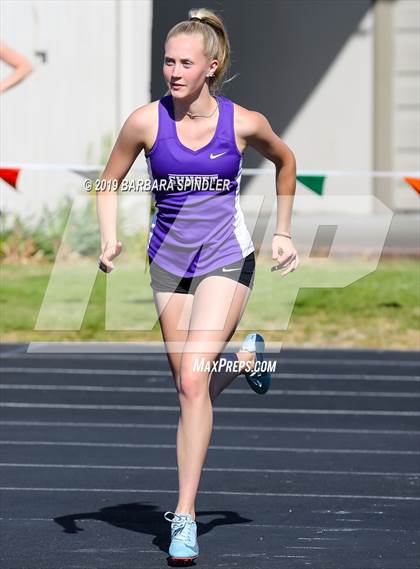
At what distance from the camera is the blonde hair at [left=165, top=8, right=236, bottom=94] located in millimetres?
6484

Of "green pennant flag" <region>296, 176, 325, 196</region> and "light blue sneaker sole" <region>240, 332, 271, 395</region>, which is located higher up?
"green pennant flag" <region>296, 176, 325, 196</region>

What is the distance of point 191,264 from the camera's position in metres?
6.68

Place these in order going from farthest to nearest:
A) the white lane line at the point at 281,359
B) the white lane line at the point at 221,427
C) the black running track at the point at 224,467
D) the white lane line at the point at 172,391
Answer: the white lane line at the point at 281,359
the white lane line at the point at 172,391
the white lane line at the point at 221,427
the black running track at the point at 224,467

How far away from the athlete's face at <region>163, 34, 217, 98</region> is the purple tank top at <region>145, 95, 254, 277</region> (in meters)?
0.16

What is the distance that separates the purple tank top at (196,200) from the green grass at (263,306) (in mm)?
7803

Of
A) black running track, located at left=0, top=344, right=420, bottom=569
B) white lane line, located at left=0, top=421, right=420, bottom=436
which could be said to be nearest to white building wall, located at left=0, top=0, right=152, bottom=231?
black running track, located at left=0, top=344, right=420, bottom=569

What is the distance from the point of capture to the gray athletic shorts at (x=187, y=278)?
264 inches

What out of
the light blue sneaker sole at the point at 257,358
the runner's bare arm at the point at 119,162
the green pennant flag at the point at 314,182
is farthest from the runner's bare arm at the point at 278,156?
the green pennant flag at the point at 314,182

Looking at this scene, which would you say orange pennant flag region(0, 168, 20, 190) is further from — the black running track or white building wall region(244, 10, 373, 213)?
white building wall region(244, 10, 373, 213)

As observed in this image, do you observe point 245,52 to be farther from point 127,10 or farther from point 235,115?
point 235,115

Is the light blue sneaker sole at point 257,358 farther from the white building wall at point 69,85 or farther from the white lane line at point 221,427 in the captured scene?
the white building wall at point 69,85

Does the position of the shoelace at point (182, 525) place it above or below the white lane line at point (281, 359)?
below

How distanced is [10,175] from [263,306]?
3.27 metres

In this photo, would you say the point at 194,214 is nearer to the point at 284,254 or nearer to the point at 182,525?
the point at 284,254
